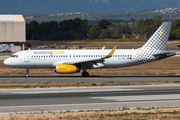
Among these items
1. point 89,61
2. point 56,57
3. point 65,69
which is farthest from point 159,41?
point 56,57

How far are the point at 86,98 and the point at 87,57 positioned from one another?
17.5 metres

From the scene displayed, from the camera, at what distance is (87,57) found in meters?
41.6

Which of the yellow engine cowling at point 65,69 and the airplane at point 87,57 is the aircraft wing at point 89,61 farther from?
the yellow engine cowling at point 65,69

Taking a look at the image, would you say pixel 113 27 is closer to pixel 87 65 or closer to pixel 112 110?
pixel 87 65

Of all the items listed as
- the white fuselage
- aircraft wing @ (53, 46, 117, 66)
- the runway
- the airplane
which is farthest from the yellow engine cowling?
the runway

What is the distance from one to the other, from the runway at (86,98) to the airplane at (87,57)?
1039 centimetres

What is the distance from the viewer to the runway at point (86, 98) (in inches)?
841

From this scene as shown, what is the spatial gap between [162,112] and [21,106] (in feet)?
31.0

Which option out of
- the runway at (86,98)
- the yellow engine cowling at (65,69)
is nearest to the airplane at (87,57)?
the yellow engine cowling at (65,69)

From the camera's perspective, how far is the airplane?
133 feet

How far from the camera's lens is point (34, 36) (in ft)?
578

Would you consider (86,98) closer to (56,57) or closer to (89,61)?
(89,61)

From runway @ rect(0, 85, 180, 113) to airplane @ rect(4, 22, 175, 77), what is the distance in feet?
34.1

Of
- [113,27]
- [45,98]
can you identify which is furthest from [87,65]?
[113,27]
